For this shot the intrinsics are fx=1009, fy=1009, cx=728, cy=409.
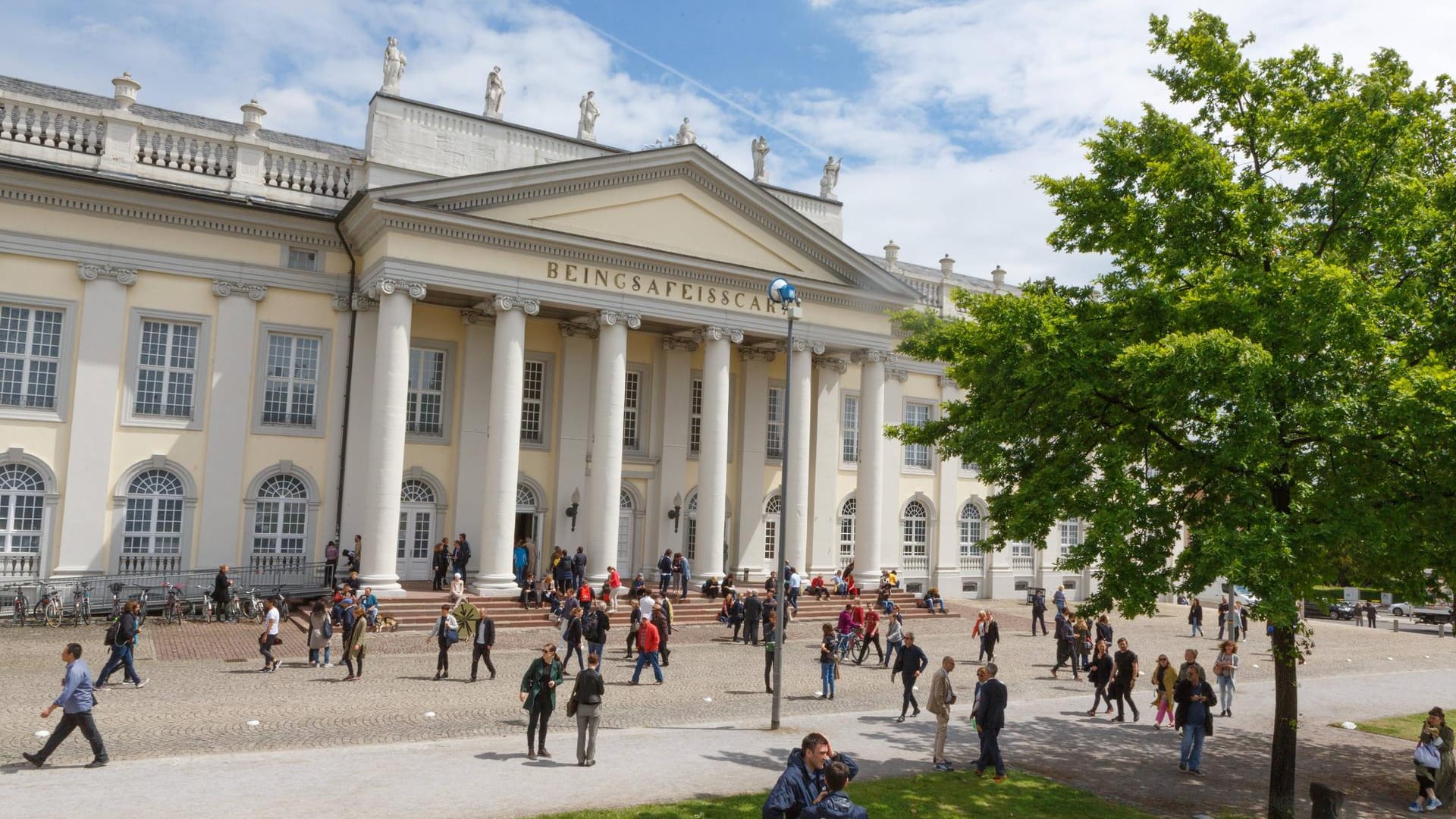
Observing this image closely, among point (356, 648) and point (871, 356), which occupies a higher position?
point (871, 356)

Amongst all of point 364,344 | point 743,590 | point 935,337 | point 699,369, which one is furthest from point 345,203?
point 935,337

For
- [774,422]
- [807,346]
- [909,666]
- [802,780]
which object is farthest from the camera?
[774,422]

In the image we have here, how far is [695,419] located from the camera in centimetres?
3575

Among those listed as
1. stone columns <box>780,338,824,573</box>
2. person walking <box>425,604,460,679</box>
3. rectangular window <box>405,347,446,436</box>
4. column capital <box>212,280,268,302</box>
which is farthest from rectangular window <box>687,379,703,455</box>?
person walking <box>425,604,460,679</box>

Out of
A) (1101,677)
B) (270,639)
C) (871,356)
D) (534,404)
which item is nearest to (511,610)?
(534,404)

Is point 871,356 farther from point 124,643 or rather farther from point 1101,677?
point 124,643

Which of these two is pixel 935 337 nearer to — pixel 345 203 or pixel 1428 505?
pixel 1428 505

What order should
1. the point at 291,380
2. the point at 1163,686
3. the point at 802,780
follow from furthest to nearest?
the point at 291,380 → the point at 1163,686 → the point at 802,780

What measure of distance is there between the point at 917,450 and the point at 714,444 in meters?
12.8

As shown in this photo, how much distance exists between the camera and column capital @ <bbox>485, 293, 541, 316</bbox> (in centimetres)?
2880

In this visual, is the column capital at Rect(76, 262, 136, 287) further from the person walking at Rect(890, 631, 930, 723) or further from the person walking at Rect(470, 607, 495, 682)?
the person walking at Rect(890, 631, 930, 723)

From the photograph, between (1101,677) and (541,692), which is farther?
(1101,677)

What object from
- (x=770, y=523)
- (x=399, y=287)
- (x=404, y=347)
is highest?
(x=399, y=287)

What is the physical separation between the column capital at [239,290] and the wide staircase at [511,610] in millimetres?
9335
